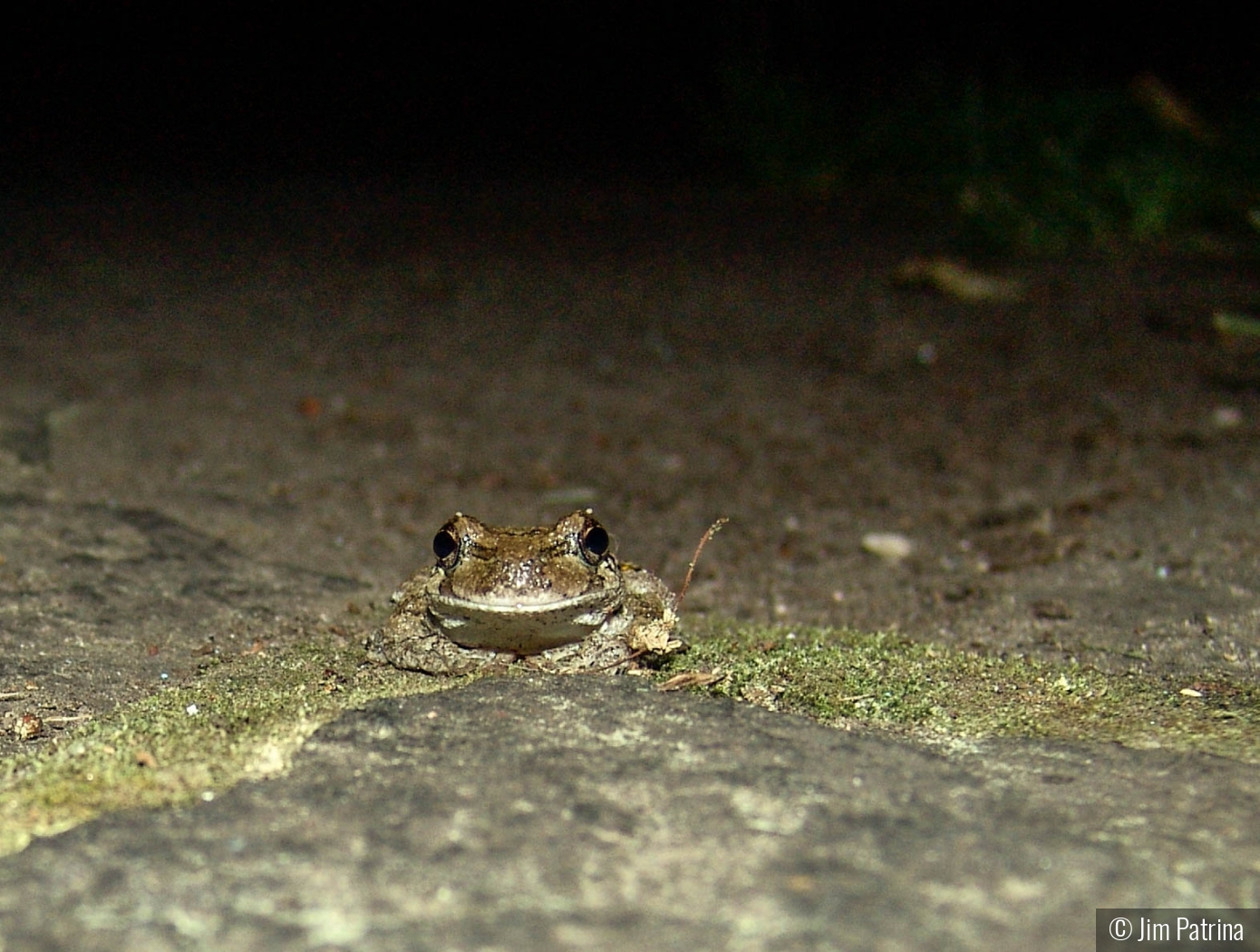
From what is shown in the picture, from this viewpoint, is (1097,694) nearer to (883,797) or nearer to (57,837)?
(883,797)

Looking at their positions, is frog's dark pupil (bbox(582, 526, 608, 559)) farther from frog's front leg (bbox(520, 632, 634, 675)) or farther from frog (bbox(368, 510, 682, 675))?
frog's front leg (bbox(520, 632, 634, 675))

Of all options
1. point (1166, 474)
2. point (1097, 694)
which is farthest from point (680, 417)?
point (1097, 694)

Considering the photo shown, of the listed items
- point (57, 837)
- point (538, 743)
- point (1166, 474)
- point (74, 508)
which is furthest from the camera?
point (1166, 474)

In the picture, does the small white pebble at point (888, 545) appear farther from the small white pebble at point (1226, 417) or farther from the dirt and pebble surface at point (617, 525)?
the small white pebble at point (1226, 417)

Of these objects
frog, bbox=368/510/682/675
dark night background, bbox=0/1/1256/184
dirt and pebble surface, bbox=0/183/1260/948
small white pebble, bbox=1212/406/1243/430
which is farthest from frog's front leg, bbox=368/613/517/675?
dark night background, bbox=0/1/1256/184

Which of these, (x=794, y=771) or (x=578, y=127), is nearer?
(x=794, y=771)

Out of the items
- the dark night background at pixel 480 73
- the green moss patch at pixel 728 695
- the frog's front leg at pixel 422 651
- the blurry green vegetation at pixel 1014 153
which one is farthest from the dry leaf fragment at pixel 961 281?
the frog's front leg at pixel 422 651

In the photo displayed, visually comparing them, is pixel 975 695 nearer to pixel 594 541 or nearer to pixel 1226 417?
pixel 594 541
